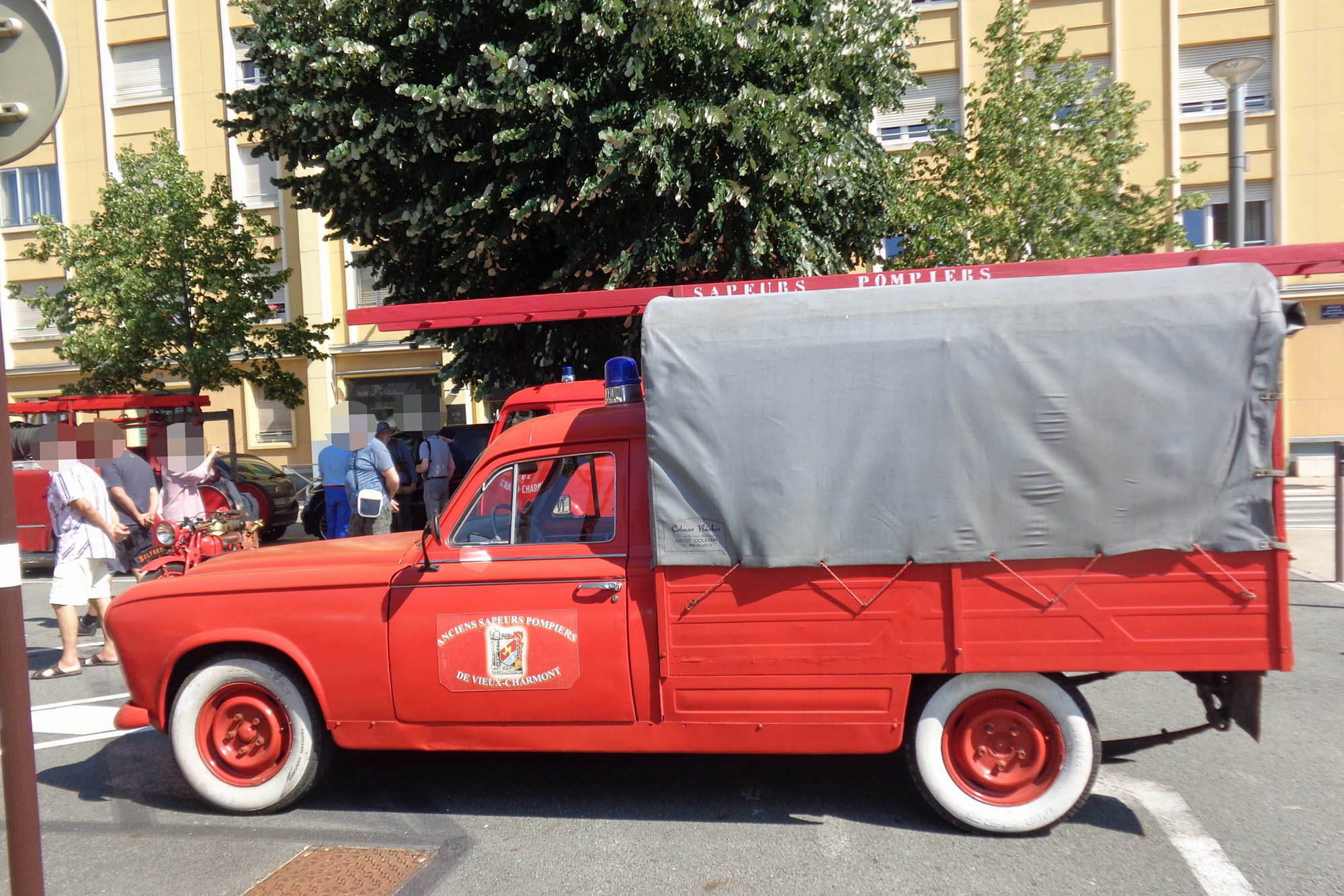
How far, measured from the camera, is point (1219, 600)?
3809mm

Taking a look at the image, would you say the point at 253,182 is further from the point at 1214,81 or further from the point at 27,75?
the point at 27,75

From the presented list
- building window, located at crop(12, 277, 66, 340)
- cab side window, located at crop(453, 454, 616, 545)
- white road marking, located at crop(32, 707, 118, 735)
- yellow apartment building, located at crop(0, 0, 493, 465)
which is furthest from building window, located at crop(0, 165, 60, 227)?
cab side window, located at crop(453, 454, 616, 545)

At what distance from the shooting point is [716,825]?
4.27 meters

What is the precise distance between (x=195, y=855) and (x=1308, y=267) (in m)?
5.64

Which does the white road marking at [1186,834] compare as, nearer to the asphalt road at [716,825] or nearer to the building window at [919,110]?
the asphalt road at [716,825]

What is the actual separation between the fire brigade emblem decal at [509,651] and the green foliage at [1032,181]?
9.51 meters

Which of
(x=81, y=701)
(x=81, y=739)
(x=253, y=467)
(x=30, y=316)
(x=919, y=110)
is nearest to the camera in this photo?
(x=81, y=739)

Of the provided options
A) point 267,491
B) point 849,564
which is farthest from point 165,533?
point 267,491

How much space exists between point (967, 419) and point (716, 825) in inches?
82.6

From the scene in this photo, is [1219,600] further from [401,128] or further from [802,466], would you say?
[401,128]

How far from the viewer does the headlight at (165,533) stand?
7.85m

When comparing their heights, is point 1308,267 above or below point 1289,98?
below

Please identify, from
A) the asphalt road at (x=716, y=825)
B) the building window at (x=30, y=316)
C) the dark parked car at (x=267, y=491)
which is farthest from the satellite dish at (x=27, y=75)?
the building window at (x=30, y=316)

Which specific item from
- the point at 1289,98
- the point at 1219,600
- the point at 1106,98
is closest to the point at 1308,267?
the point at 1219,600
